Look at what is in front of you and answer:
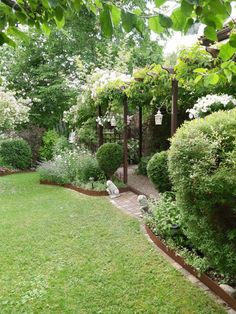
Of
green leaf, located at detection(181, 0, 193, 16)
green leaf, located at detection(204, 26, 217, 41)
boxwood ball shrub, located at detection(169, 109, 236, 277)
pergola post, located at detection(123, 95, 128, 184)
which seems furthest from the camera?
pergola post, located at detection(123, 95, 128, 184)

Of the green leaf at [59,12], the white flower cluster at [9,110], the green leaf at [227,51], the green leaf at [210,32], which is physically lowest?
the green leaf at [227,51]

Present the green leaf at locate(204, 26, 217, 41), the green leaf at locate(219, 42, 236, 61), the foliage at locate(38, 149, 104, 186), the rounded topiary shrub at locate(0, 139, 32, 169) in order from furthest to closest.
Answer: the rounded topiary shrub at locate(0, 139, 32, 169) < the foliage at locate(38, 149, 104, 186) < the green leaf at locate(219, 42, 236, 61) < the green leaf at locate(204, 26, 217, 41)

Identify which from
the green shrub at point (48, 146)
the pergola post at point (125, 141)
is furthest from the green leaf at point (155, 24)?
the green shrub at point (48, 146)

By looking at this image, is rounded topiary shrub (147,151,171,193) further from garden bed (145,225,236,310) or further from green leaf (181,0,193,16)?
green leaf (181,0,193,16)

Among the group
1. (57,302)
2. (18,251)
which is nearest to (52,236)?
(18,251)

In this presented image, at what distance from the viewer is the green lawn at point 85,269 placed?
3115 millimetres

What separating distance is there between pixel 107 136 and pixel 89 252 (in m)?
7.30

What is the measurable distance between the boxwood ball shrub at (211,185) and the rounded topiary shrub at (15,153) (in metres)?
10.4

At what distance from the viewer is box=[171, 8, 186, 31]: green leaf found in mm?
1238

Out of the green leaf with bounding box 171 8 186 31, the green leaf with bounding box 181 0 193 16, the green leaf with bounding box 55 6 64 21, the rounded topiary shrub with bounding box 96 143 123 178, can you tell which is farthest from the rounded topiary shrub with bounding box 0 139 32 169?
the green leaf with bounding box 181 0 193 16

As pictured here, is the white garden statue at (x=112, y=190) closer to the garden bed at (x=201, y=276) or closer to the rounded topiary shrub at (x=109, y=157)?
the rounded topiary shrub at (x=109, y=157)

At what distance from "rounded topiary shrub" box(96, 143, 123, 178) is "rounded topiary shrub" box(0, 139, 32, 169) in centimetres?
548

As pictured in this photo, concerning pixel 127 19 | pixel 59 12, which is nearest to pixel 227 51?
pixel 127 19

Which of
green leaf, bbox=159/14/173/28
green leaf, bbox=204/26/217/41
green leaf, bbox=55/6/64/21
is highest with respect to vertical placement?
green leaf, bbox=55/6/64/21
